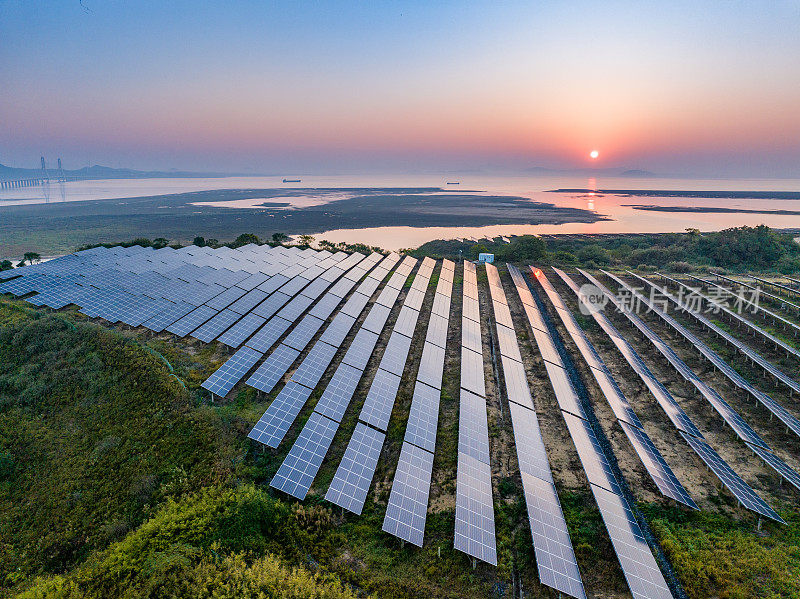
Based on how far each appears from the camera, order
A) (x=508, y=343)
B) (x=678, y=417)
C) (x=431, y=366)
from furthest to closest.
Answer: (x=508, y=343) < (x=431, y=366) < (x=678, y=417)

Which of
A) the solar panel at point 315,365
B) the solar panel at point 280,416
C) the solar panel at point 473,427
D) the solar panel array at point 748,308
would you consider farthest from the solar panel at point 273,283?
the solar panel array at point 748,308

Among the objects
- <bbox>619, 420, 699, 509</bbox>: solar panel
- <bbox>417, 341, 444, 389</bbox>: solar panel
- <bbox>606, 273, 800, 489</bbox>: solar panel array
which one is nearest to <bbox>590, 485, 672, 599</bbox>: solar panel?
<bbox>619, 420, 699, 509</bbox>: solar panel

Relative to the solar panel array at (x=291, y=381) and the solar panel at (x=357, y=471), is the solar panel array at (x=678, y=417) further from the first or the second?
the solar panel array at (x=291, y=381)

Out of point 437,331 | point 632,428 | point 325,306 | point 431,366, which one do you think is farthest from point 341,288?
point 632,428

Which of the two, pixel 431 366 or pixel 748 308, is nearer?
pixel 431 366

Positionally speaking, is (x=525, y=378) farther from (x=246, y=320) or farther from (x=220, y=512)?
(x=246, y=320)

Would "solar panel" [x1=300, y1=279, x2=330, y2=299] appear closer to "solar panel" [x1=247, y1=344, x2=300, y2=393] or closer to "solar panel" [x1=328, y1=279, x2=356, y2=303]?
"solar panel" [x1=328, y1=279, x2=356, y2=303]

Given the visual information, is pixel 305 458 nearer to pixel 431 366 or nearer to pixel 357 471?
pixel 357 471
